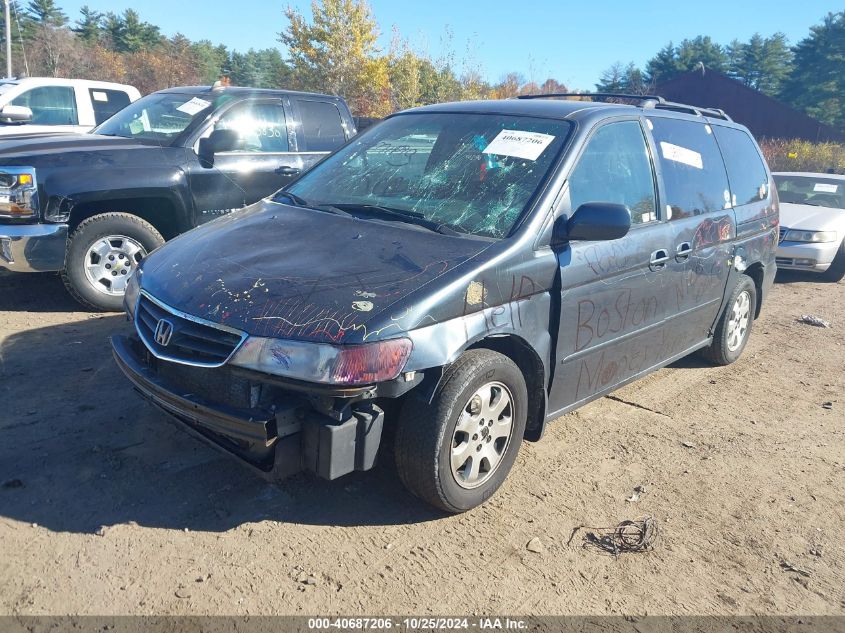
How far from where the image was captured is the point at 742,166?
5199mm

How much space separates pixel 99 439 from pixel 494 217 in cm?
236

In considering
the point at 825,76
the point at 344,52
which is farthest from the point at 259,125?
the point at 825,76

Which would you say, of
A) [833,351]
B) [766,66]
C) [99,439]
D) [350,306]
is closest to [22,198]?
[99,439]

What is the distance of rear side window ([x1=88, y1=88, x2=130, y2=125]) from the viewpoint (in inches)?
397

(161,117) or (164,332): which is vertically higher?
(161,117)

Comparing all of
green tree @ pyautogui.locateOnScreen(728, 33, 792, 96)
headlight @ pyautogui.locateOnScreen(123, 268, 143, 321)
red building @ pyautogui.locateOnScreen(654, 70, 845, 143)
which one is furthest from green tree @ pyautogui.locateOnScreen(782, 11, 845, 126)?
headlight @ pyautogui.locateOnScreen(123, 268, 143, 321)

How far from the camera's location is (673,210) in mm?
4160

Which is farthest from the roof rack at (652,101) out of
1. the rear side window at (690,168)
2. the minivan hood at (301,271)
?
the minivan hood at (301,271)

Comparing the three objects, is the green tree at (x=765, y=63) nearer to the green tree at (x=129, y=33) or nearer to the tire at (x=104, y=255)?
the green tree at (x=129, y=33)

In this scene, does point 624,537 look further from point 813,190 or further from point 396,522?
point 813,190

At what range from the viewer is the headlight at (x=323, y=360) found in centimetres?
253

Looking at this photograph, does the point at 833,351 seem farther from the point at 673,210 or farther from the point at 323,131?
the point at 323,131

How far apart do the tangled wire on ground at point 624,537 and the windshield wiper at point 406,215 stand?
1545 mm

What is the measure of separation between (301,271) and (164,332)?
0.64 meters
